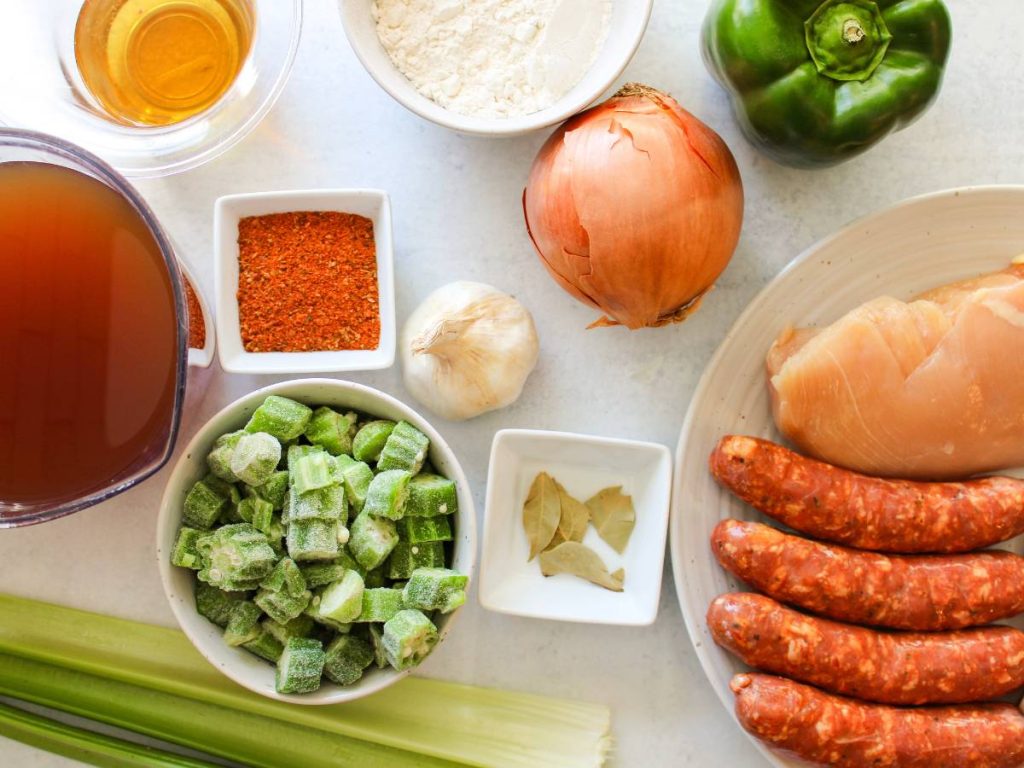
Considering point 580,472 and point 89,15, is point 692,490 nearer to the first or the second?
point 580,472

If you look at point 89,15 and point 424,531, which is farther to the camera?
point 89,15

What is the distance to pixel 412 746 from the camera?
1604 millimetres

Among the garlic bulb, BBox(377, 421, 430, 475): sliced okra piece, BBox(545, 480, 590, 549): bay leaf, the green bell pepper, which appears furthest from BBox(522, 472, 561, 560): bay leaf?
the green bell pepper

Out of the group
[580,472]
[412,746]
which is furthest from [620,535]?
[412,746]

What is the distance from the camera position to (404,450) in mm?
1480

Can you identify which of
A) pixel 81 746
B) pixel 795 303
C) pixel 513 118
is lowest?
pixel 81 746

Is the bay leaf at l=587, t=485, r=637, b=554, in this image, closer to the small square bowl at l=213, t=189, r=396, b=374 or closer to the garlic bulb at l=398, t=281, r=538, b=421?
the garlic bulb at l=398, t=281, r=538, b=421

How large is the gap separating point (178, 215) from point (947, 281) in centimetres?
134

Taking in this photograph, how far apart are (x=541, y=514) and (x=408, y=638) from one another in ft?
1.24

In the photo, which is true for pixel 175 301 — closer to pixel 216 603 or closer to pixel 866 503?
pixel 216 603

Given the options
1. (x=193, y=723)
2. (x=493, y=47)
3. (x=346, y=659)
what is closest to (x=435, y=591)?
(x=346, y=659)

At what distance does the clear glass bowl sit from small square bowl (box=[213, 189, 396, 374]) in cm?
19

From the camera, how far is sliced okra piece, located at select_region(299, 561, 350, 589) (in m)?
1.45

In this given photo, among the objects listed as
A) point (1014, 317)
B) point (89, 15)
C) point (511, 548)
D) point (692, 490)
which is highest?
point (89, 15)
